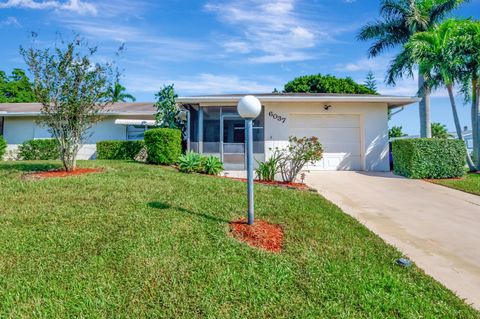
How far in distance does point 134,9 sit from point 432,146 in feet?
35.0

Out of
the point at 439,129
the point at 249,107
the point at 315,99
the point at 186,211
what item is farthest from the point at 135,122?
the point at 439,129

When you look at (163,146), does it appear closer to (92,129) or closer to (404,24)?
(92,129)

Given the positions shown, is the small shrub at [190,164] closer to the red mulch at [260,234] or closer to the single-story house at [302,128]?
the single-story house at [302,128]

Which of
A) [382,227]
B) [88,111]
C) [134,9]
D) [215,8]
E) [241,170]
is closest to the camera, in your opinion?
[382,227]

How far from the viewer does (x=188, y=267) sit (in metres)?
2.88

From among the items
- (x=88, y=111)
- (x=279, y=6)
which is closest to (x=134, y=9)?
(x=88, y=111)

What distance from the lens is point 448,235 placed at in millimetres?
4195

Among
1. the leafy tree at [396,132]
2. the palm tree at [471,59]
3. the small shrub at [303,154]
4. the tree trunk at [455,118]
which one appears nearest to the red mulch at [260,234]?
the small shrub at [303,154]

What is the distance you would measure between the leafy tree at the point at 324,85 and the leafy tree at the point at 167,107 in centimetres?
1376

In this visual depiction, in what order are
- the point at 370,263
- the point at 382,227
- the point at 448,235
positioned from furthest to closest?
the point at 382,227, the point at 448,235, the point at 370,263

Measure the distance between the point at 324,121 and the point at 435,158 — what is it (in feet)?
13.9

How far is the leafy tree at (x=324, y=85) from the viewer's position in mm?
22812

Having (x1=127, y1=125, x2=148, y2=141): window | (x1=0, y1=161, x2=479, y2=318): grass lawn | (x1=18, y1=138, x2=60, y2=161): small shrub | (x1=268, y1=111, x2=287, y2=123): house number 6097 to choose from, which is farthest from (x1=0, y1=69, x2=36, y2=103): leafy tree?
(x1=0, y1=161, x2=479, y2=318): grass lawn

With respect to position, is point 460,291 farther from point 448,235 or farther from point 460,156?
point 460,156
